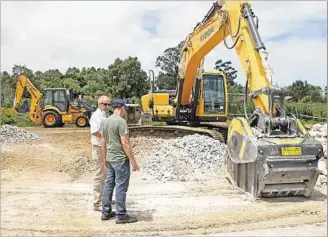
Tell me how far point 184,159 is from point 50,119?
1217 cm

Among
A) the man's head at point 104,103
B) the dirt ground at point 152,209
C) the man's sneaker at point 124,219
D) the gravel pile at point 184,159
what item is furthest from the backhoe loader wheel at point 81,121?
the man's sneaker at point 124,219

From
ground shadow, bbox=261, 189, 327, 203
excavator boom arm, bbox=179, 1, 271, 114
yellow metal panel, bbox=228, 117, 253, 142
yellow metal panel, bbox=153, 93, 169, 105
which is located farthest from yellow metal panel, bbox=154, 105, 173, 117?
ground shadow, bbox=261, 189, 327, 203

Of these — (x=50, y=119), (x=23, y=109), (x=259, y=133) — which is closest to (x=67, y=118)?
(x=50, y=119)

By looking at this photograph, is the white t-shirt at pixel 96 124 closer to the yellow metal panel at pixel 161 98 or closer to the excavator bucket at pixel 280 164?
the excavator bucket at pixel 280 164

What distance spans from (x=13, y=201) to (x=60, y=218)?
3.81ft

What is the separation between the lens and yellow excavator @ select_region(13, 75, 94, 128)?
20.2m

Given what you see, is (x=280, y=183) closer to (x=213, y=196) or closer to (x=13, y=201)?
(x=213, y=196)

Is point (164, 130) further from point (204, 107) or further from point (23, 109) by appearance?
point (23, 109)

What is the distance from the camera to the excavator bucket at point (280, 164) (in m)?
6.56

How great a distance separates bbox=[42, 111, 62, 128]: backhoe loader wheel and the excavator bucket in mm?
14450

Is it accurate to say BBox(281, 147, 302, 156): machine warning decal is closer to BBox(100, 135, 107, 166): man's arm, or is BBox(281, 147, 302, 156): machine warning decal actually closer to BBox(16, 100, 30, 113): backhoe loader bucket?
BBox(100, 135, 107, 166): man's arm

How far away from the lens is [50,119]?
20391 millimetres

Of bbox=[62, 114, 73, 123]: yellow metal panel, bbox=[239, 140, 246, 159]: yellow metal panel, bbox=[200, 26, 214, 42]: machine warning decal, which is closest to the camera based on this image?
bbox=[239, 140, 246, 159]: yellow metal panel

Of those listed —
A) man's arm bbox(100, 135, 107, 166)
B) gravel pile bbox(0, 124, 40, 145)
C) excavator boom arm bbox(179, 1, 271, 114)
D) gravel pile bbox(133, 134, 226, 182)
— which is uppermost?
excavator boom arm bbox(179, 1, 271, 114)
